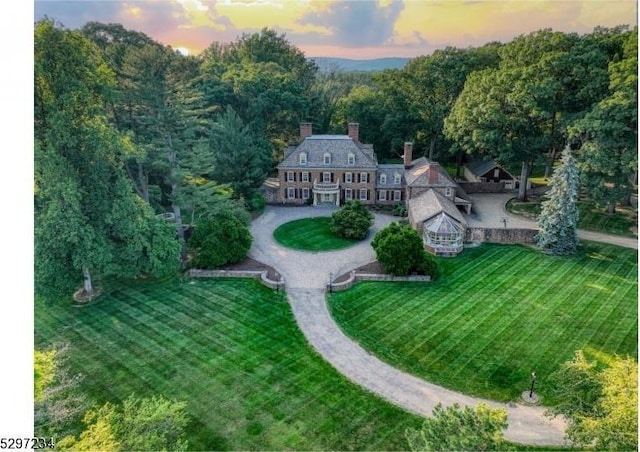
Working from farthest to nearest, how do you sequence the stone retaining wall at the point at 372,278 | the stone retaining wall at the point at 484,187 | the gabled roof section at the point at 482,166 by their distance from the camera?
the gabled roof section at the point at 482,166 < the stone retaining wall at the point at 484,187 < the stone retaining wall at the point at 372,278

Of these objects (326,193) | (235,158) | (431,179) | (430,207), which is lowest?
(430,207)

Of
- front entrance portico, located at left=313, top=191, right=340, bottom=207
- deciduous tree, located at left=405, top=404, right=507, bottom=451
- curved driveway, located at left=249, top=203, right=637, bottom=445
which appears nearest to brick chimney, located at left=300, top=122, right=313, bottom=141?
front entrance portico, located at left=313, top=191, right=340, bottom=207

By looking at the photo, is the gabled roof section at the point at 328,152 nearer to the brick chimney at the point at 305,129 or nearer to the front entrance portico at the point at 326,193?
the brick chimney at the point at 305,129

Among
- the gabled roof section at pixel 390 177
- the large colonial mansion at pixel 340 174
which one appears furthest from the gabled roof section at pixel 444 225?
the gabled roof section at pixel 390 177

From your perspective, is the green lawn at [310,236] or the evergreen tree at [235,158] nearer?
the green lawn at [310,236]

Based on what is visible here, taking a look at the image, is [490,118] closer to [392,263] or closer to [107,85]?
[392,263]

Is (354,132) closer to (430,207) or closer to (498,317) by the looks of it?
(430,207)

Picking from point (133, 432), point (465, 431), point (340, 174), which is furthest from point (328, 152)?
point (465, 431)
